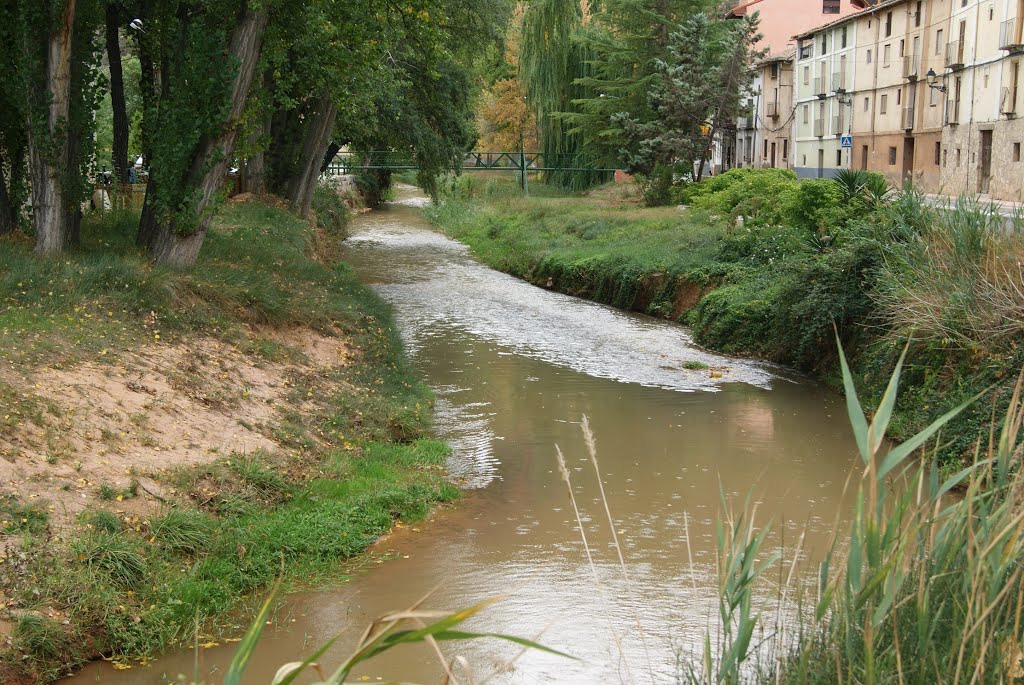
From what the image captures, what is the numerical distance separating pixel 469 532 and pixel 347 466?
5.02ft

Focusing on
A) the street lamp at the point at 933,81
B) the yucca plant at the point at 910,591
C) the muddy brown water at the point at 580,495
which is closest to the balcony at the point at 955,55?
the street lamp at the point at 933,81

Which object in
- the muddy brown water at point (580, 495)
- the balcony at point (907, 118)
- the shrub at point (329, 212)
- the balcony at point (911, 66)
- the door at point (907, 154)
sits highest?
the balcony at point (911, 66)

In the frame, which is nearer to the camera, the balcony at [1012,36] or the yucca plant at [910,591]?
the yucca plant at [910,591]

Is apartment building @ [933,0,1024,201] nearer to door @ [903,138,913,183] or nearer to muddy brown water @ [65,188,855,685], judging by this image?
door @ [903,138,913,183]

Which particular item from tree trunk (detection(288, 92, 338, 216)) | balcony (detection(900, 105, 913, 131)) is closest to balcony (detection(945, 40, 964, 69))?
balcony (detection(900, 105, 913, 131))

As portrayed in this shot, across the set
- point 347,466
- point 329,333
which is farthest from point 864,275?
point 347,466

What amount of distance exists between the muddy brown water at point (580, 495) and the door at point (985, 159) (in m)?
21.9

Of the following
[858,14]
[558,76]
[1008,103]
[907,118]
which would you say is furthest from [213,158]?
[858,14]

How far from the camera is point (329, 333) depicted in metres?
14.7

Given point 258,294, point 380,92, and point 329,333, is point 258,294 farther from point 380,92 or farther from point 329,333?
point 380,92

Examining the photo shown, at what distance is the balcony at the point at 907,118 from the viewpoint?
43875 mm

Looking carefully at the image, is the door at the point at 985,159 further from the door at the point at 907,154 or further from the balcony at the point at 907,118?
the door at the point at 907,154

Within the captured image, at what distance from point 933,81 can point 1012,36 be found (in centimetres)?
675

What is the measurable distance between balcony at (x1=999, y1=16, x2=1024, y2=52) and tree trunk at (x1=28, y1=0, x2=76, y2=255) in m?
31.1
